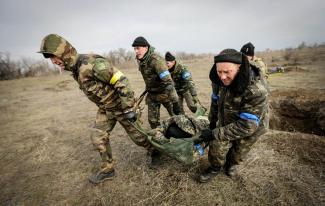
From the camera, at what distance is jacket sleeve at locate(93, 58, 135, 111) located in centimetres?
254

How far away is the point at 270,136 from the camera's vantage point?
12.4ft

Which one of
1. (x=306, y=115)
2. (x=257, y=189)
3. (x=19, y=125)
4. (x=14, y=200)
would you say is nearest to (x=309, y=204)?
(x=257, y=189)

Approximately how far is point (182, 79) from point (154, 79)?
1.08 m

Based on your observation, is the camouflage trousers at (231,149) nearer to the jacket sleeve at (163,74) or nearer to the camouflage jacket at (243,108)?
the camouflage jacket at (243,108)

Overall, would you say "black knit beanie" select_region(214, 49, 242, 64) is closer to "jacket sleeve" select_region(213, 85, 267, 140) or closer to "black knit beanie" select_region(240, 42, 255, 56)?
"jacket sleeve" select_region(213, 85, 267, 140)

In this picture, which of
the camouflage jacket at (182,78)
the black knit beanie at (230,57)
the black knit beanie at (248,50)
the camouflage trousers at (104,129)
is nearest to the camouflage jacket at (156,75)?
the camouflage jacket at (182,78)

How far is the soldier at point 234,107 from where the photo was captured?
199 centimetres

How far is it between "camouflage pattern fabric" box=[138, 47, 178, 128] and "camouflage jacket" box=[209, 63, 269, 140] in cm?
121

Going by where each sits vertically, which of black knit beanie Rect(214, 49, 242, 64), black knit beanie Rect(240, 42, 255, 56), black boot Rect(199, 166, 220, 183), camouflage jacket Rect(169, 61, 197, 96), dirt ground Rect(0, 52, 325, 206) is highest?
black knit beanie Rect(240, 42, 255, 56)

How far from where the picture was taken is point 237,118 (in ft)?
7.82

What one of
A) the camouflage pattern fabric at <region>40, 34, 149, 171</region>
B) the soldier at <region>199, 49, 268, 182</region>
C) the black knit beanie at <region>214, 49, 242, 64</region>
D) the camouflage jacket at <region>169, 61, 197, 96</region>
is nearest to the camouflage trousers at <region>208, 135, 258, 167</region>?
the soldier at <region>199, 49, 268, 182</region>

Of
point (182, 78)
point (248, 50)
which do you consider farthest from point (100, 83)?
point (248, 50)

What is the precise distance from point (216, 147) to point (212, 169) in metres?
0.44

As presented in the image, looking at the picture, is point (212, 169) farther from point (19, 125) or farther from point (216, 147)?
point (19, 125)
